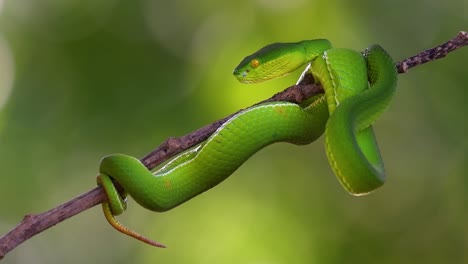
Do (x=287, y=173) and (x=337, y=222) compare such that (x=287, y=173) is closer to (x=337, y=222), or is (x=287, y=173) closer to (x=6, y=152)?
(x=337, y=222)

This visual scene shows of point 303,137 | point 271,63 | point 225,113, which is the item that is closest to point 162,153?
point 303,137

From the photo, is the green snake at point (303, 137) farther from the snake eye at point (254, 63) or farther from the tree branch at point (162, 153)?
the snake eye at point (254, 63)

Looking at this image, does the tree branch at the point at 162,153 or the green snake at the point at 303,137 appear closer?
the tree branch at the point at 162,153

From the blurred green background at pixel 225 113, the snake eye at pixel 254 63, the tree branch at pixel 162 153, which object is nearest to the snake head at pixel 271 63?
the snake eye at pixel 254 63

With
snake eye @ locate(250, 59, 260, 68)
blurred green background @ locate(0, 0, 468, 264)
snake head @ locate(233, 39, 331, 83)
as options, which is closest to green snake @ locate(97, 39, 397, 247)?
snake head @ locate(233, 39, 331, 83)

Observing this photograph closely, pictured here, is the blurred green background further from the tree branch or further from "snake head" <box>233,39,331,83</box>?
the tree branch

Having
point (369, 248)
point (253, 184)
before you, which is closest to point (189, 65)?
point (253, 184)
